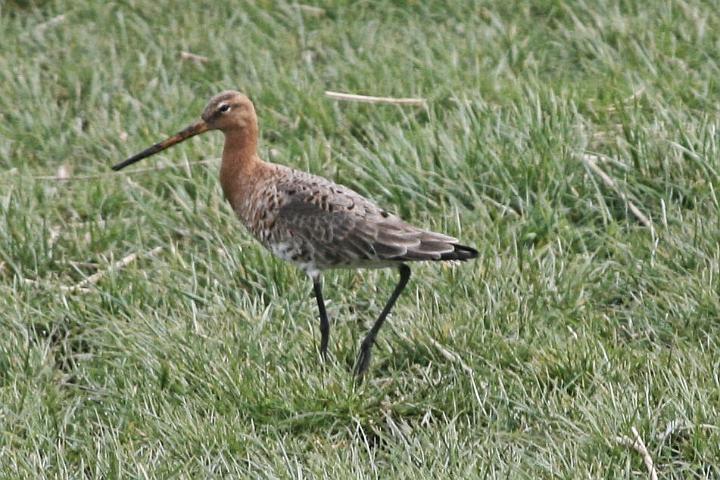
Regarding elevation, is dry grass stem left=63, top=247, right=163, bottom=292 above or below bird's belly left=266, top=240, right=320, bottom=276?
below

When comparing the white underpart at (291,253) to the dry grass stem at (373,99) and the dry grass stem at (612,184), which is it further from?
the dry grass stem at (373,99)

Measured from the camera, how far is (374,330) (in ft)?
17.5

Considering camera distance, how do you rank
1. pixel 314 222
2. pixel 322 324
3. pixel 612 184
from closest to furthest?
pixel 322 324 < pixel 314 222 < pixel 612 184

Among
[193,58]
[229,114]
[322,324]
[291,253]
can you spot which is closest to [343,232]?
[291,253]

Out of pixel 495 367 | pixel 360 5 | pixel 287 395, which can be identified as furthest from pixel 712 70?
pixel 287 395

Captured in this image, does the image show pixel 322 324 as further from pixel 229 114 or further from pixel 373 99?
pixel 373 99

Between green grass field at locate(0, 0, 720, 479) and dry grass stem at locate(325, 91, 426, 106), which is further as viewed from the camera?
dry grass stem at locate(325, 91, 426, 106)

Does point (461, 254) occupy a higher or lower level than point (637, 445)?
higher

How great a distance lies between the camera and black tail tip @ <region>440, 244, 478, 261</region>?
5.22 m

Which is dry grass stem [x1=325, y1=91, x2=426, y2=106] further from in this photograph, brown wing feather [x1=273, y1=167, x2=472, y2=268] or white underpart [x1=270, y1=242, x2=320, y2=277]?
white underpart [x1=270, y1=242, x2=320, y2=277]

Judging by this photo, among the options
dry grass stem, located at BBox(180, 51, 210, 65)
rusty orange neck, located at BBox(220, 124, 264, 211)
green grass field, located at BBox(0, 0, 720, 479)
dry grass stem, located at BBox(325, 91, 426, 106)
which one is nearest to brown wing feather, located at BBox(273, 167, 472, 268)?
rusty orange neck, located at BBox(220, 124, 264, 211)

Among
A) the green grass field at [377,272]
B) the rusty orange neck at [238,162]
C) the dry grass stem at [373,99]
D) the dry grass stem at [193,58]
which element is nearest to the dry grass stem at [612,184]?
the green grass field at [377,272]

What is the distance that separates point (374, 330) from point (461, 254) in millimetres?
427

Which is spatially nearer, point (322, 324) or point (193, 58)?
point (322, 324)
